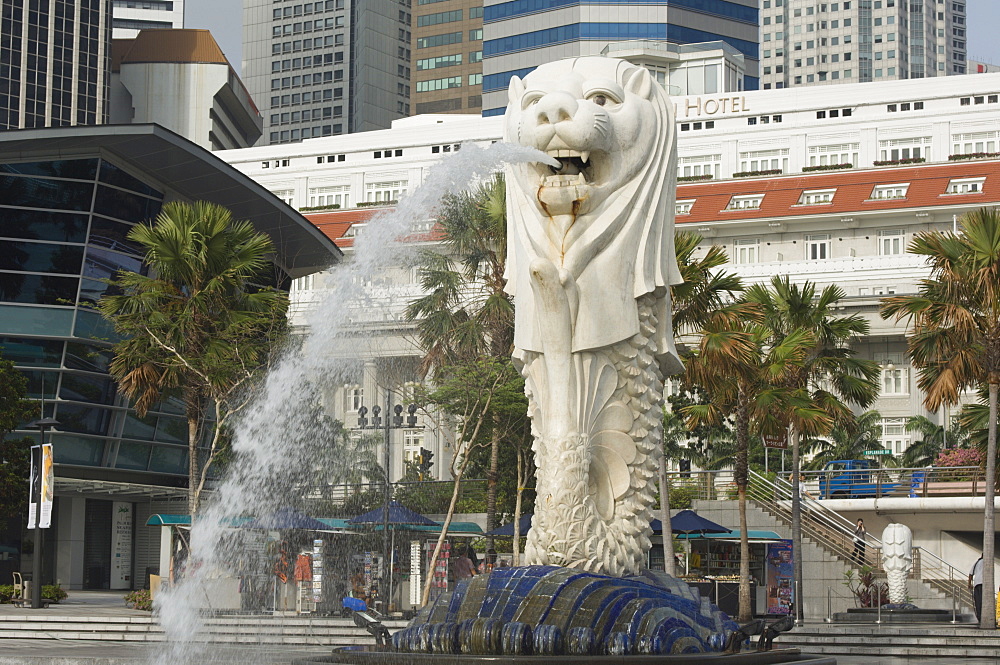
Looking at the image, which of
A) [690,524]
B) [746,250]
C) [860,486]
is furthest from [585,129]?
[746,250]

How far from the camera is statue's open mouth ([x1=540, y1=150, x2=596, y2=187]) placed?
13.8 m

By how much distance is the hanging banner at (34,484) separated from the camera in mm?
28578

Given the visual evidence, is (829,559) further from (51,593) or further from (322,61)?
(322,61)

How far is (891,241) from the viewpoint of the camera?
6950cm

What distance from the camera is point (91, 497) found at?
155 feet

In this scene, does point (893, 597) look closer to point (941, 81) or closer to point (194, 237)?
point (194, 237)

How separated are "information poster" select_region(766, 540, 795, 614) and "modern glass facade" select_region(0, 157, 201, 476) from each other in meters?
19.4

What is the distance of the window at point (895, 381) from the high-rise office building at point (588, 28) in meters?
37.8

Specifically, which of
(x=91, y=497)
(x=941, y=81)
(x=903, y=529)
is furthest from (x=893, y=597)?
(x=941, y=81)

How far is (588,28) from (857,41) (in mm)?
81252

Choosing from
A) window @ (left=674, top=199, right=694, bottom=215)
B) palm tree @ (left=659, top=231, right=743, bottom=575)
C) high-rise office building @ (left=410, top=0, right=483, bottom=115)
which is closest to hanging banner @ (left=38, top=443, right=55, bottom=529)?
palm tree @ (left=659, top=231, right=743, bottom=575)

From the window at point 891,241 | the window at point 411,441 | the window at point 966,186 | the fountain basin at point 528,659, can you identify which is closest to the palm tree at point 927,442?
the window at point 891,241

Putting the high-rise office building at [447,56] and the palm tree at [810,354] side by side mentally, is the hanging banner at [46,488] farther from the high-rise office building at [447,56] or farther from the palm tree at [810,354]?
the high-rise office building at [447,56]

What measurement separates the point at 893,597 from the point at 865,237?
146 ft
